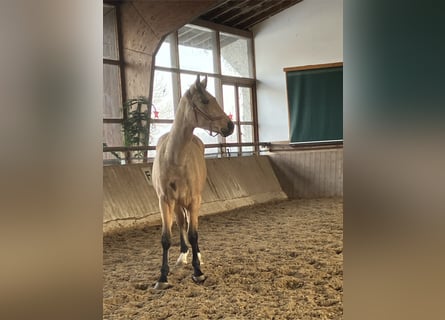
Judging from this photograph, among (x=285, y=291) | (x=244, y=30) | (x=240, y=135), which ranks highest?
(x=244, y=30)

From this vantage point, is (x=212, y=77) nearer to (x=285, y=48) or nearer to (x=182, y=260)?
(x=285, y=48)

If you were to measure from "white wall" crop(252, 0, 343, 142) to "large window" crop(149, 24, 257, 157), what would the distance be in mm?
305

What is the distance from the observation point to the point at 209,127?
3.02 metres

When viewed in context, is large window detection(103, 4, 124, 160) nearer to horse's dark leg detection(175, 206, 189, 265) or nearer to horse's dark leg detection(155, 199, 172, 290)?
horse's dark leg detection(175, 206, 189, 265)

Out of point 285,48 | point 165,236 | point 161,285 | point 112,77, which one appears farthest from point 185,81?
point 161,285

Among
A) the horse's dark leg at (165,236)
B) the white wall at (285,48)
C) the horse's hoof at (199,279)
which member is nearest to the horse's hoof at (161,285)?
the horse's dark leg at (165,236)

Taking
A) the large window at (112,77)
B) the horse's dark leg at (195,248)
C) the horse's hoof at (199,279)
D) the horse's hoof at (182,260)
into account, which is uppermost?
the large window at (112,77)

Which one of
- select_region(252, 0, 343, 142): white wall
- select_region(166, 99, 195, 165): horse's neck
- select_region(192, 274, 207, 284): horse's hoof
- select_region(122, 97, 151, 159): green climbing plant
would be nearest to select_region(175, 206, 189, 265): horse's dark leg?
select_region(192, 274, 207, 284): horse's hoof

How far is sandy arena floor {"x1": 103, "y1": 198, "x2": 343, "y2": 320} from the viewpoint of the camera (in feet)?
7.54

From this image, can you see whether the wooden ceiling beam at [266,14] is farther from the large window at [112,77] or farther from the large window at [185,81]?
the large window at [112,77]

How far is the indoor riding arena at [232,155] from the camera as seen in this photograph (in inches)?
106
